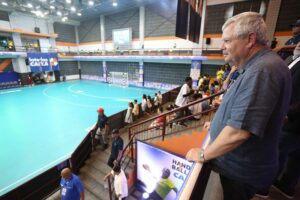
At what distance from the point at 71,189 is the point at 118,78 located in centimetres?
2173

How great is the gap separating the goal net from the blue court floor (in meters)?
7.41

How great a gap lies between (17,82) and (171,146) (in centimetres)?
2622

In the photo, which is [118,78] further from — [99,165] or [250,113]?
[250,113]

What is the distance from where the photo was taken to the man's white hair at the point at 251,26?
41.3 inches

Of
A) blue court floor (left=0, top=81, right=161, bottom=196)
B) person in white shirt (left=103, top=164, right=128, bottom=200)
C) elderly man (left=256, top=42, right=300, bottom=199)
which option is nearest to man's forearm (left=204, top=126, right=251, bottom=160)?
elderly man (left=256, top=42, right=300, bottom=199)

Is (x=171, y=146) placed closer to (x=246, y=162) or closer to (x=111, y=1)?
(x=246, y=162)

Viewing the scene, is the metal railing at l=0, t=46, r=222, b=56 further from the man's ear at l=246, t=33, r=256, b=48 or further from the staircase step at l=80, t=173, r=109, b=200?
the man's ear at l=246, t=33, r=256, b=48

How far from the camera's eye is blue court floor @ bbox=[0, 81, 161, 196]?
6.54 m

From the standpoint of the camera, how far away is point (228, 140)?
1.02 meters

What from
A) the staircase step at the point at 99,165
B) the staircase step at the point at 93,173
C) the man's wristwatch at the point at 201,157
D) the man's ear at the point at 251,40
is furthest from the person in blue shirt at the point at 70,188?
the man's ear at the point at 251,40

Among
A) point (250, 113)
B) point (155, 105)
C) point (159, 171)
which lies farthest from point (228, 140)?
point (155, 105)

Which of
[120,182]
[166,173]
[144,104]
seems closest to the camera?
[120,182]

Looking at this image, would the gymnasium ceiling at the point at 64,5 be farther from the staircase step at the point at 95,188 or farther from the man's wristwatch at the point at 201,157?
the man's wristwatch at the point at 201,157

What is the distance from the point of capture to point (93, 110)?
12.8 metres
